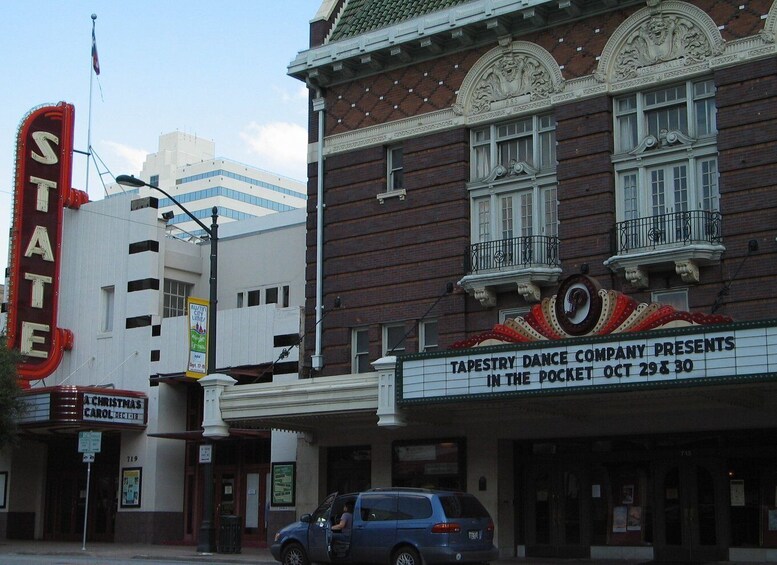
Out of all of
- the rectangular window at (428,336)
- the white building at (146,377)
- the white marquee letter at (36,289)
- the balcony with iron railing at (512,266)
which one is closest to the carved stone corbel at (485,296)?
the balcony with iron railing at (512,266)

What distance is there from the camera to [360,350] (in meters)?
30.5

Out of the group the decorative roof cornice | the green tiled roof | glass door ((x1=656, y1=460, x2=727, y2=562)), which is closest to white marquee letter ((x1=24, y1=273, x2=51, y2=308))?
the decorative roof cornice

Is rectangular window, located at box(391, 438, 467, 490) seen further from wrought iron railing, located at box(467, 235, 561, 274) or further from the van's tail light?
the van's tail light

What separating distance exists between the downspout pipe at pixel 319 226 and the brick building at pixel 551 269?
7 cm

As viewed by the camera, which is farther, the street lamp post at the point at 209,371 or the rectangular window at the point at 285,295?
the rectangular window at the point at 285,295

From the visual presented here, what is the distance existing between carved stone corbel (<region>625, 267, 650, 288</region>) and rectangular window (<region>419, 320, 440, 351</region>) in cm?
554

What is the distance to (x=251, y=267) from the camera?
36469mm

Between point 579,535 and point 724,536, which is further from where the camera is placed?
point 579,535

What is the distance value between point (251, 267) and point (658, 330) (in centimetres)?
1703

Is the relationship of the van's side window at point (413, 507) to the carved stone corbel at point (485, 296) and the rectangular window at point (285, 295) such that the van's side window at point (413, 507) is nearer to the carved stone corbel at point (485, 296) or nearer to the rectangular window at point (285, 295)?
the carved stone corbel at point (485, 296)

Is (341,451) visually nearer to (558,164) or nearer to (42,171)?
Result: (558,164)

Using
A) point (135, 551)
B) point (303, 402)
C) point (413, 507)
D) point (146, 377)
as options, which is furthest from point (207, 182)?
point (413, 507)

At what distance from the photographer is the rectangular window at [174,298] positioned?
36969 mm

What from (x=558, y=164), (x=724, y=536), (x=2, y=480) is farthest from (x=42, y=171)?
(x=724, y=536)
